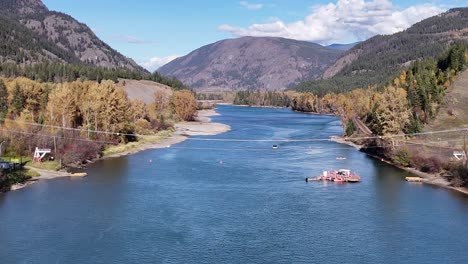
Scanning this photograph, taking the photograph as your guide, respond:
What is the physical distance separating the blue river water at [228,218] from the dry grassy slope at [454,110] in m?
14.9

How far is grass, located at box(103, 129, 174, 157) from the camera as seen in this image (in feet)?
200

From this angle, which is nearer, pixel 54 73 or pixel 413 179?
pixel 413 179

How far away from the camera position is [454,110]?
65.5 meters

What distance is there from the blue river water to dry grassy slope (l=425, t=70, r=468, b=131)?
587 inches

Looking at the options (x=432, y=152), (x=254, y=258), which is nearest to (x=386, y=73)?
(x=432, y=152)

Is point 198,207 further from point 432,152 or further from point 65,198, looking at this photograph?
point 432,152

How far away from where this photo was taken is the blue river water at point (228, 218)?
2706 centimetres

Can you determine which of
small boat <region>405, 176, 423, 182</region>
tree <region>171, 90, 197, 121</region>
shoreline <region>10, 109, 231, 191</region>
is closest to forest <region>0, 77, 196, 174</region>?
shoreline <region>10, 109, 231, 191</region>

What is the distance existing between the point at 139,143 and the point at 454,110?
38.3 meters

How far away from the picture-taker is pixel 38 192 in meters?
39.6

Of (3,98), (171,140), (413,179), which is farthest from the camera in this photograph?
(171,140)

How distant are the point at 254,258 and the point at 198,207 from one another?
1005 centimetres

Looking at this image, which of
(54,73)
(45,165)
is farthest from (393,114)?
(54,73)

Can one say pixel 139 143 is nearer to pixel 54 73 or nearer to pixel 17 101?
pixel 17 101
